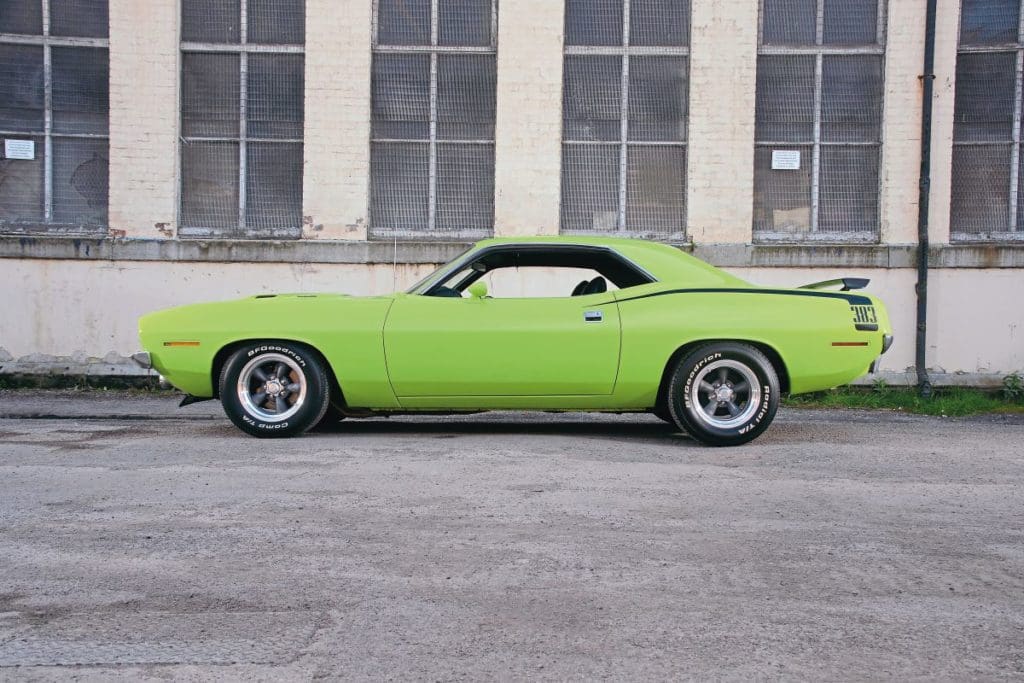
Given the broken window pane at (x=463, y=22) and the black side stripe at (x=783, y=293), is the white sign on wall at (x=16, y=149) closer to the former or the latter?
the broken window pane at (x=463, y=22)

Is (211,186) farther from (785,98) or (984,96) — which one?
(984,96)

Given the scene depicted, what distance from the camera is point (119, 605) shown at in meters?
3.32

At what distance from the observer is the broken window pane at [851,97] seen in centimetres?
1175

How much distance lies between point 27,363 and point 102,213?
1854 mm

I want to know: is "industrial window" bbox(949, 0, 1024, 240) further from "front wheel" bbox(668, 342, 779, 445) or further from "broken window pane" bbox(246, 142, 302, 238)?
"broken window pane" bbox(246, 142, 302, 238)

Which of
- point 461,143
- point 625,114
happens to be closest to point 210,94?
point 461,143

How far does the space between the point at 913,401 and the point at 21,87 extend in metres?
10.3

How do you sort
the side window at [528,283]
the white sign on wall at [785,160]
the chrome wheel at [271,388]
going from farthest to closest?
1. the white sign on wall at [785,160]
2. the side window at [528,283]
3. the chrome wheel at [271,388]

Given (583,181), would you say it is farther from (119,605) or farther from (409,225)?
(119,605)

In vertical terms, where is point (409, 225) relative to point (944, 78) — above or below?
below

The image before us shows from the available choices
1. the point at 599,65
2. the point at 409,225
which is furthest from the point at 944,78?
the point at 409,225

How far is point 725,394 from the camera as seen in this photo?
6773 mm

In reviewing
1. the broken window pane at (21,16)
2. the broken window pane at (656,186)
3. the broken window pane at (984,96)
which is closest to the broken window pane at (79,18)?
the broken window pane at (21,16)

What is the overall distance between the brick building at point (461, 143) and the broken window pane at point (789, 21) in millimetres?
34
